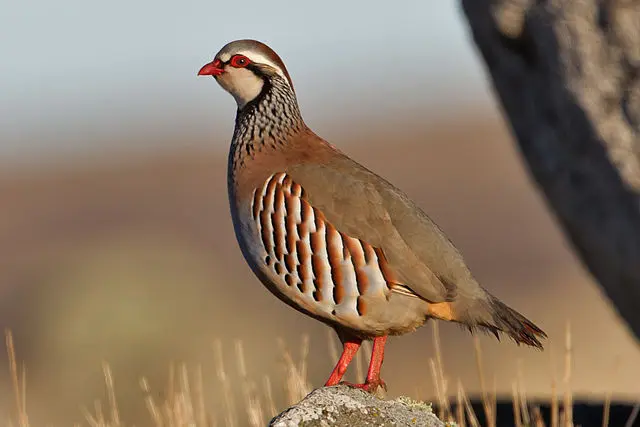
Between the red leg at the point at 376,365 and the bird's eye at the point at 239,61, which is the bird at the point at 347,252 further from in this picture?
the bird's eye at the point at 239,61

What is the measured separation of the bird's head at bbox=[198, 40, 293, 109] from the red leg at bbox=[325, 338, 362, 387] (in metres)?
1.40

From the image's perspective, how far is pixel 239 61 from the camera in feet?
20.4

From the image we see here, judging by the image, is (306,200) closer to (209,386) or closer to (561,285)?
(209,386)

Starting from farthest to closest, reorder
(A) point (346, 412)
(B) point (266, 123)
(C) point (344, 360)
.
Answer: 1. (B) point (266, 123)
2. (C) point (344, 360)
3. (A) point (346, 412)

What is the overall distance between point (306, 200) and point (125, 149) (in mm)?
73597

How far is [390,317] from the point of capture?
18.6ft

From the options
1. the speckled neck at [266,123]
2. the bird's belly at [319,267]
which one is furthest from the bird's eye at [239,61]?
the bird's belly at [319,267]

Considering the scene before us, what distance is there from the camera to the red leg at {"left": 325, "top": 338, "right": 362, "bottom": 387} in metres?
5.85

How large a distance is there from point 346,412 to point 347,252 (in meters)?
0.88

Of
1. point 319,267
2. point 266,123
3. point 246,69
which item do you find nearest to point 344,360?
point 319,267

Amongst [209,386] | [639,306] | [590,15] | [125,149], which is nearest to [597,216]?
[639,306]

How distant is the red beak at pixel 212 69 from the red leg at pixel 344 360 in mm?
1554

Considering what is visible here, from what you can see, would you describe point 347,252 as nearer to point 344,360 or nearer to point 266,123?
point 344,360

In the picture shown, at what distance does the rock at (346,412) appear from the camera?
4.96 metres
